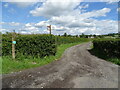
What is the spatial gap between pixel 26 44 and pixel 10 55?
68.8 inches

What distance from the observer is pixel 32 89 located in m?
3.58

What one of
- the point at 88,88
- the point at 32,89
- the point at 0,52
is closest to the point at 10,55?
the point at 0,52

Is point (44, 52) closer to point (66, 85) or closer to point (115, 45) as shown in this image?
point (66, 85)

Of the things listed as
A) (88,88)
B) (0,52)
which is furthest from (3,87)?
(0,52)

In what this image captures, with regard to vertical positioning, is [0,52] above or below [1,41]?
below

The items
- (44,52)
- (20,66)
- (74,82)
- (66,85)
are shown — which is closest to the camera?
(66,85)

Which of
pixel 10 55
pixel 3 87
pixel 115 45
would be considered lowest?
pixel 3 87

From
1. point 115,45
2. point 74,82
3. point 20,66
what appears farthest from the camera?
point 115,45

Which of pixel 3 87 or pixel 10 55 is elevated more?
pixel 10 55

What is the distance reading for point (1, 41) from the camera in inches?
332

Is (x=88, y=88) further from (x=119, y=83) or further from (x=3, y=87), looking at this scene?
(x=3, y=87)

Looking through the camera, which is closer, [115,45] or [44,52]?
[115,45]

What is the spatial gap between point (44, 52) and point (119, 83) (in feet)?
20.6

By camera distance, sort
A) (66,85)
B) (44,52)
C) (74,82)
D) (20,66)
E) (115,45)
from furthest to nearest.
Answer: (44,52) < (115,45) < (20,66) < (74,82) < (66,85)
